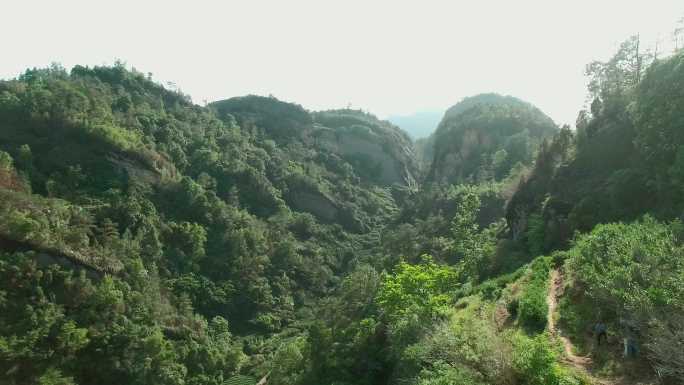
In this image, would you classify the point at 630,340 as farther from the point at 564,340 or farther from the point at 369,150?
the point at 369,150

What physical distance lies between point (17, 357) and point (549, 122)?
128 metres

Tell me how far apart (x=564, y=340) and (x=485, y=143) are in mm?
106111

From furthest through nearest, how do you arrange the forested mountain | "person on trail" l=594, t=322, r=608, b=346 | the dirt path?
1. the forested mountain
2. "person on trail" l=594, t=322, r=608, b=346
3. the dirt path

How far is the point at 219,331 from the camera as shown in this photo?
65.4 metres

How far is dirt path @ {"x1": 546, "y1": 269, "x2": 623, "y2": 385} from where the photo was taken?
17539mm

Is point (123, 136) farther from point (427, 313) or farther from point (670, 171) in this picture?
point (670, 171)

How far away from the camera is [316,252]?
9512 centimetres

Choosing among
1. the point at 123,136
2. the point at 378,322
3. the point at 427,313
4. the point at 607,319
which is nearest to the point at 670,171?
the point at 607,319

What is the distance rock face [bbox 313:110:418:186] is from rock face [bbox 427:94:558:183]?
2082cm

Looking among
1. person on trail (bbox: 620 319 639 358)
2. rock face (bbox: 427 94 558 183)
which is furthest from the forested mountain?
rock face (bbox: 427 94 558 183)

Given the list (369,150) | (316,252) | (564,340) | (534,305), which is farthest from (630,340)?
(369,150)

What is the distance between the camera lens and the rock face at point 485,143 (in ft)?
350

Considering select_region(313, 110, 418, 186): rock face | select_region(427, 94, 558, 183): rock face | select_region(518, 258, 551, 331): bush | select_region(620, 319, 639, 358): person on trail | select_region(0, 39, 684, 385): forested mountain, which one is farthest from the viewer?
select_region(313, 110, 418, 186): rock face

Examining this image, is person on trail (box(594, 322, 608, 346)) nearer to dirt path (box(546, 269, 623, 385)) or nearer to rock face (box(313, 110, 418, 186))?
dirt path (box(546, 269, 623, 385))
